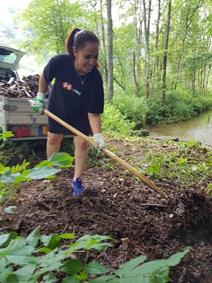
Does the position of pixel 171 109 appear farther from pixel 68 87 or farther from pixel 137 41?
pixel 68 87

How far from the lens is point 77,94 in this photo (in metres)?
3.70

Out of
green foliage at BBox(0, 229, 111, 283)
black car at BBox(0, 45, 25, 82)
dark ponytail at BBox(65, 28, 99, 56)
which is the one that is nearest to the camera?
green foliage at BBox(0, 229, 111, 283)

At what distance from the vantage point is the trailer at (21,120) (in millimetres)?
4621

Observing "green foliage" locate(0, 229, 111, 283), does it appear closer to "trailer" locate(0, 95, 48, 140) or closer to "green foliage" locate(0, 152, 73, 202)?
"green foliage" locate(0, 152, 73, 202)

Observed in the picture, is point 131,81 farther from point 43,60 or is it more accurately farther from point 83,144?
point 83,144

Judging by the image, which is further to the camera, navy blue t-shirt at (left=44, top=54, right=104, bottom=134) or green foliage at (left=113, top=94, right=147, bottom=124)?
green foliage at (left=113, top=94, right=147, bottom=124)

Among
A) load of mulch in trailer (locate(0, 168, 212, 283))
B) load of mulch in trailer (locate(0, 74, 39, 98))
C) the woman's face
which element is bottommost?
load of mulch in trailer (locate(0, 168, 212, 283))

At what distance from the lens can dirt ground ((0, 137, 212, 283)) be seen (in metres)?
2.84

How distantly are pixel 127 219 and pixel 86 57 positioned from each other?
1.70 m

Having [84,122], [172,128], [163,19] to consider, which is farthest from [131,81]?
[84,122]

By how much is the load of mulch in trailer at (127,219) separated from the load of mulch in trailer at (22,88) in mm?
1686

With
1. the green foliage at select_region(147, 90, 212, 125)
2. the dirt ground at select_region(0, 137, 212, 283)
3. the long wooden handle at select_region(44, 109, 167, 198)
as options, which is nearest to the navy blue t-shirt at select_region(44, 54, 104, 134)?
the long wooden handle at select_region(44, 109, 167, 198)

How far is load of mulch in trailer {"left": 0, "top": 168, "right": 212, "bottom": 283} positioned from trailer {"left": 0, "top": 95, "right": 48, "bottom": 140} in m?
1.00

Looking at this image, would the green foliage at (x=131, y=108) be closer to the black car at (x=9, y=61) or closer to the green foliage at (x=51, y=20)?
the black car at (x=9, y=61)
